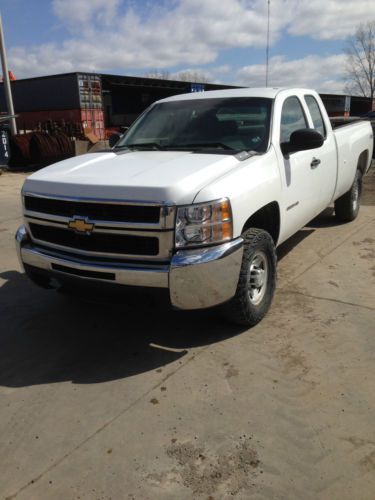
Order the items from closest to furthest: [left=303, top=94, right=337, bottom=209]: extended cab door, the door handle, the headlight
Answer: the headlight
the door handle
[left=303, top=94, right=337, bottom=209]: extended cab door

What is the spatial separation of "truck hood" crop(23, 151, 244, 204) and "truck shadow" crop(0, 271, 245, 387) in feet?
2.36

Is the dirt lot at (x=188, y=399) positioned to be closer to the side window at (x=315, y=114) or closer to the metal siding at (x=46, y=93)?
the side window at (x=315, y=114)

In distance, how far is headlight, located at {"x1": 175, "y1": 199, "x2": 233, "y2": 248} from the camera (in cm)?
302

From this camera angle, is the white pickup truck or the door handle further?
the door handle

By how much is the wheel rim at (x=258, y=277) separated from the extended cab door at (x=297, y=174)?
0.53 m

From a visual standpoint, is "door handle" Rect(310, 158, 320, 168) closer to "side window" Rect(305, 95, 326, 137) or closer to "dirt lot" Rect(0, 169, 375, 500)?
"side window" Rect(305, 95, 326, 137)

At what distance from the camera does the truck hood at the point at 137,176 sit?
3.03m

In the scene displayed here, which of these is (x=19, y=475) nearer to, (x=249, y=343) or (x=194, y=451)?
(x=194, y=451)

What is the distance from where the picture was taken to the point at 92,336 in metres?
3.83

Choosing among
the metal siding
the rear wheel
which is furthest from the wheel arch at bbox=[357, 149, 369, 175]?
the metal siding

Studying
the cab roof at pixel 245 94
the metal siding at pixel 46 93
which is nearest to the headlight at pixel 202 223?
the cab roof at pixel 245 94

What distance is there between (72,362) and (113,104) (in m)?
29.5

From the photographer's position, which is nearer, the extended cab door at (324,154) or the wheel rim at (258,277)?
the wheel rim at (258,277)

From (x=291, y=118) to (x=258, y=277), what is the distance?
1.82 m
